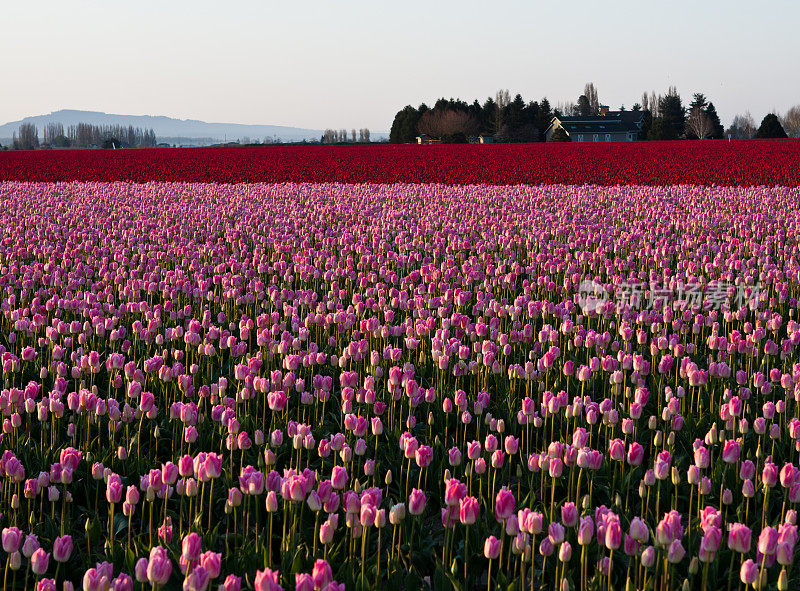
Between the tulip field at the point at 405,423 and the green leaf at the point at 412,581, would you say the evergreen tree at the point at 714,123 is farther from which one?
the green leaf at the point at 412,581

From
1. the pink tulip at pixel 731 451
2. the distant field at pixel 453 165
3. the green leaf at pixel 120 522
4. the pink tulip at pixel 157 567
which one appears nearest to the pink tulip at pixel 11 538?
the pink tulip at pixel 157 567

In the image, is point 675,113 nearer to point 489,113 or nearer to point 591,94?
point 489,113

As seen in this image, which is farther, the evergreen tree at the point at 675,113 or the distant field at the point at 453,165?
the evergreen tree at the point at 675,113

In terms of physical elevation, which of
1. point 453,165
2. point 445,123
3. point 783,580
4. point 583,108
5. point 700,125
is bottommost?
point 783,580

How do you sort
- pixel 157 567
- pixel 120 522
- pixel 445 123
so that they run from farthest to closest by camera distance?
pixel 445 123
pixel 120 522
pixel 157 567

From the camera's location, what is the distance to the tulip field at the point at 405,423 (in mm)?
3408

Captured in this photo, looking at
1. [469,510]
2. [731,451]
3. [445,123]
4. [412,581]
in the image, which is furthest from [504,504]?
[445,123]

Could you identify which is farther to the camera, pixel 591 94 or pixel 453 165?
pixel 591 94

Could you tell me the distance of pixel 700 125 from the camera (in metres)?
86.9

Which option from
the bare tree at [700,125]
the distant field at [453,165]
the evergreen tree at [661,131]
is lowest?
the distant field at [453,165]

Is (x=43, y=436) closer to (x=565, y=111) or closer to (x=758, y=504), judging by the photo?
(x=758, y=504)

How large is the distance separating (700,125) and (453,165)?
213 ft

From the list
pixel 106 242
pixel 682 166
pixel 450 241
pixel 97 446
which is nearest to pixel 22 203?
pixel 106 242

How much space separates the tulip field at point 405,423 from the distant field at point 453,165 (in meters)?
14.5
